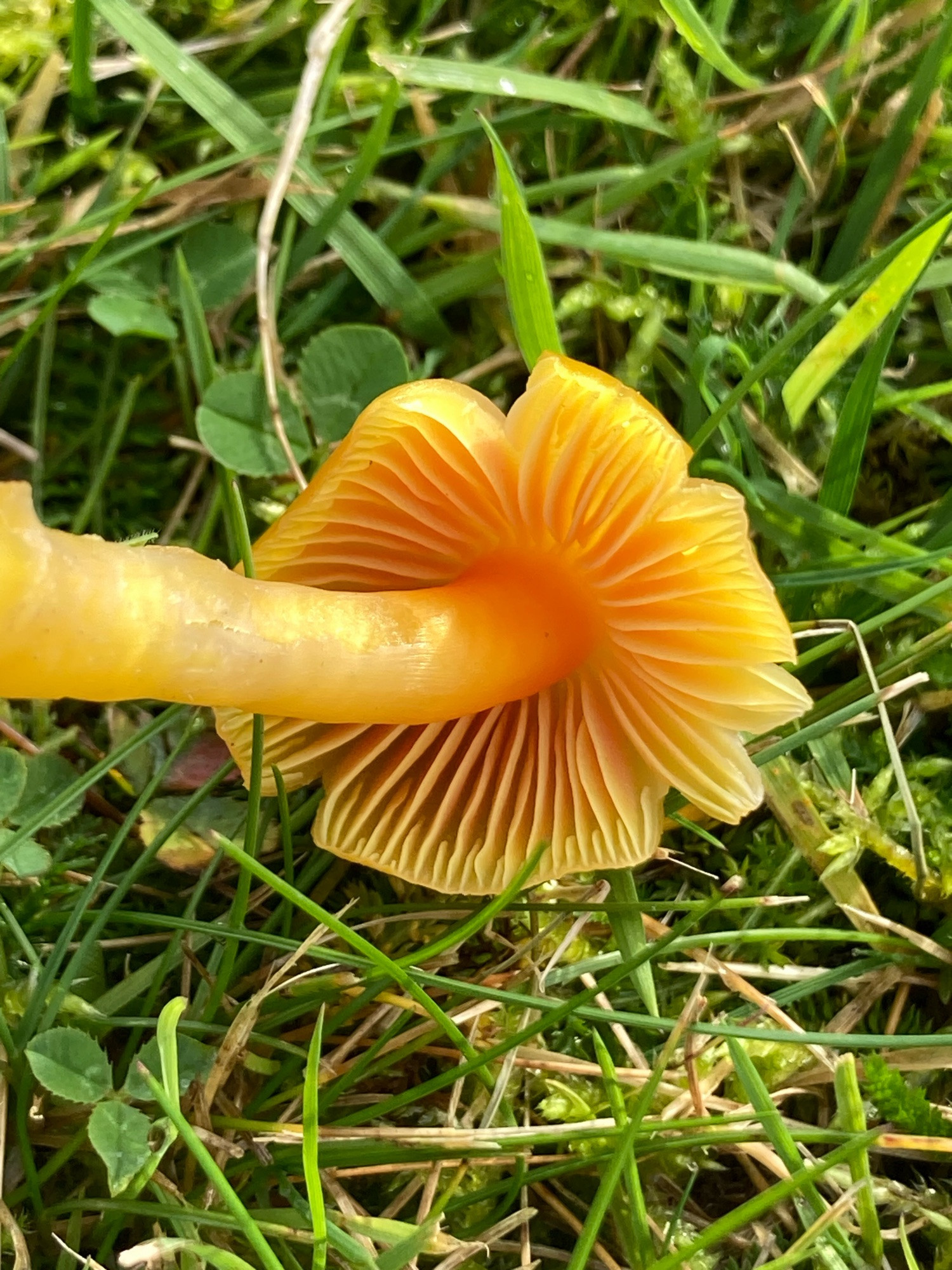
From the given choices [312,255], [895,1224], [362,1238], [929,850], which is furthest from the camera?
[312,255]

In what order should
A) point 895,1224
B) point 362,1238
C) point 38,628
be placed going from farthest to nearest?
point 895,1224
point 362,1238
point 38,628

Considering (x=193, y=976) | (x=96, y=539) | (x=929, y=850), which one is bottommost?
(x=193, y=976)

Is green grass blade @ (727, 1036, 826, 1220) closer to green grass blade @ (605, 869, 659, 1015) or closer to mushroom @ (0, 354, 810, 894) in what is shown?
green grass blade @ (605, 869, 659, 1015)

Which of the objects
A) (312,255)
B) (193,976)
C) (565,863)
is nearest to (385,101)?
(312,255)

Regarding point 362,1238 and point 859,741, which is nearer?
point 362,1238

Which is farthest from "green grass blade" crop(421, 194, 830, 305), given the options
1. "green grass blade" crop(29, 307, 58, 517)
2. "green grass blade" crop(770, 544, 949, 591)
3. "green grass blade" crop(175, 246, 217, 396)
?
"green grass blade" crop(29, 307, 58, 517)

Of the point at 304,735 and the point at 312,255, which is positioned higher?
the point at 312,255

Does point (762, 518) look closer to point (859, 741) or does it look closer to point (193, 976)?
point (859, 741)

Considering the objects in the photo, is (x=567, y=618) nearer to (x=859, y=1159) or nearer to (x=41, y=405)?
(x=859, y=1159)
